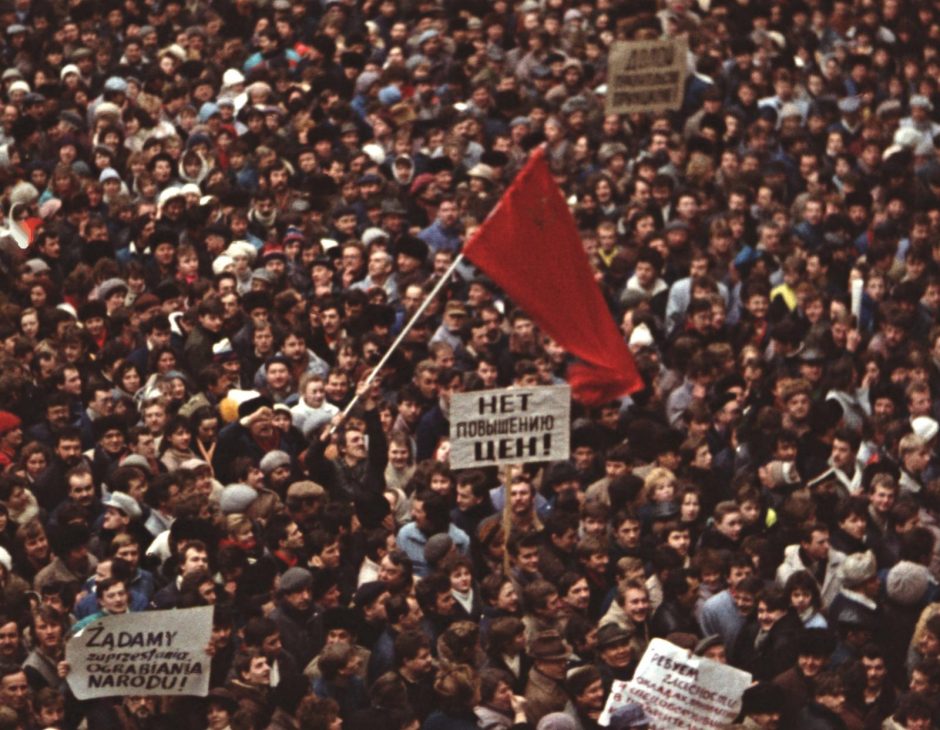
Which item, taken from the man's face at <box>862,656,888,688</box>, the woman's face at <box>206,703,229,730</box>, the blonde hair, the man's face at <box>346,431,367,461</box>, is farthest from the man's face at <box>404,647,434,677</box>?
the man's face at <box>346,431,367,461</box>

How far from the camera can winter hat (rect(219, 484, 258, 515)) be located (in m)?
13.7

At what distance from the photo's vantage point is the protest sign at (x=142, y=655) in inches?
453

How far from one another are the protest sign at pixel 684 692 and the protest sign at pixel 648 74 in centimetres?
970

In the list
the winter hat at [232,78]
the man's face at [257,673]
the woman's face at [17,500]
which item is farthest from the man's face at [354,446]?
the winter hat at [232,78]

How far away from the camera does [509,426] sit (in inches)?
548

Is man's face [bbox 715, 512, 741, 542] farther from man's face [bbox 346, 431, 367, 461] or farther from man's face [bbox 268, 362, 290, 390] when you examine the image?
man's face [bbox 268, 362, 290, 390]

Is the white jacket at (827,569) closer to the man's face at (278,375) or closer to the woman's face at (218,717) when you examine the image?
the woman's face at (218,717)

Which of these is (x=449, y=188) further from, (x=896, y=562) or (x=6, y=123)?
(x=896, y=562)

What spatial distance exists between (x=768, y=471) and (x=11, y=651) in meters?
5.09

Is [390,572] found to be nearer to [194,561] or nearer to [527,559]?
[527,559]

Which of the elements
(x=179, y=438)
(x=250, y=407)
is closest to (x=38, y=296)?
(x=250, y=407)

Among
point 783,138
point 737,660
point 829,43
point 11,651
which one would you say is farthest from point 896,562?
point 829,43

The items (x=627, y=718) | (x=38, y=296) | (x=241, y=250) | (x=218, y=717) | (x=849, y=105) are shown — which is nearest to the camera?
(x=218, y=717)

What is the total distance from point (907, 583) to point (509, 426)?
2408 mm
